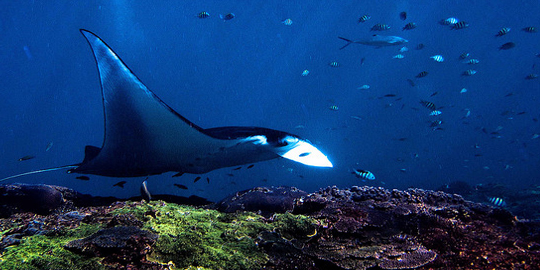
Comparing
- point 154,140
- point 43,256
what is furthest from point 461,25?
point 43,256

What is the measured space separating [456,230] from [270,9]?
39.9m

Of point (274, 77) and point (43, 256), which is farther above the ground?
point (274, 77)

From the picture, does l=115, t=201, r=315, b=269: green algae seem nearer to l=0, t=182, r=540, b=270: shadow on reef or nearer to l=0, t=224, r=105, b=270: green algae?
l=0, t=182, r=540, b=270: shadow on reef

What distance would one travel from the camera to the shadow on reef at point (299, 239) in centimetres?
173

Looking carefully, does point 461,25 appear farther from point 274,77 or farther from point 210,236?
point 274,77

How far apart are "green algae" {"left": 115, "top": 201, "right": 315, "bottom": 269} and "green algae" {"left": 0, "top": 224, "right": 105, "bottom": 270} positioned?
0.44 m

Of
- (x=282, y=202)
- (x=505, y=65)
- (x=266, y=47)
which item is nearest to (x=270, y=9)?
(x=266, y=47)

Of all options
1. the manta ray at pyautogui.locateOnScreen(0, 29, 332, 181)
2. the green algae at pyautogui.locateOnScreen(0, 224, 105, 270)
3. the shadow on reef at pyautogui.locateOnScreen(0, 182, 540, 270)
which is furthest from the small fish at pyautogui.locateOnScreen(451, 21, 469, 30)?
the green algae at pyautogui.locateOnScreen(0, 224, 105, 270)

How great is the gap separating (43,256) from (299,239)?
6.08 ft

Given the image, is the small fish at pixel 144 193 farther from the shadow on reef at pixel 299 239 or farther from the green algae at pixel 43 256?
the green algae at pixel 43 256

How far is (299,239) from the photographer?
7.00 feet

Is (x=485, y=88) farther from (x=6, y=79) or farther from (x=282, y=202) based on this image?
(x=6, y=79)

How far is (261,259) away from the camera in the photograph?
1.88m

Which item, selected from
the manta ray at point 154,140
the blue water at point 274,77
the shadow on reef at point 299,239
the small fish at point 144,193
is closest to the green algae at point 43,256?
the shadow on reef at point 299,239
